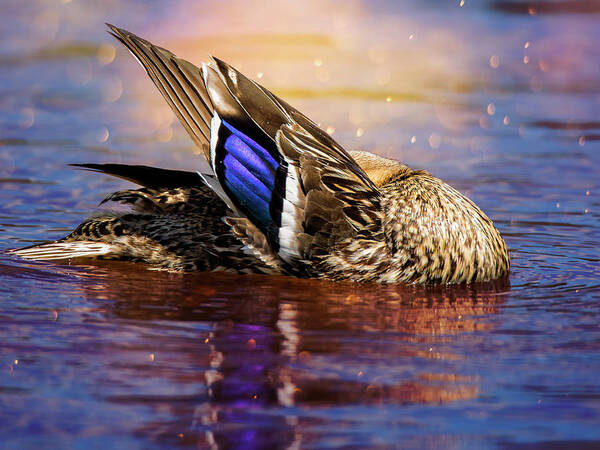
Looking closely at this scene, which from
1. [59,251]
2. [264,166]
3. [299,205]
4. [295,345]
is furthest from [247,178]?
[295,345]

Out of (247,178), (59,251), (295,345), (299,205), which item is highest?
(247,178)

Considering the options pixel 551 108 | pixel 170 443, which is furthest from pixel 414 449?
pixel 551 108

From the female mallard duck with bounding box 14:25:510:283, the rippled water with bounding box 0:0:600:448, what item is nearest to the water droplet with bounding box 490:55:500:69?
the rippled water with bounding box 0:0:600:448

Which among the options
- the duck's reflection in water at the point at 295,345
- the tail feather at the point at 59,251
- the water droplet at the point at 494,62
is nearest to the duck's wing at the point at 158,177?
the tail feather at the point at 59,251

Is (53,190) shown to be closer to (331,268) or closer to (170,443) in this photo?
(331,268)

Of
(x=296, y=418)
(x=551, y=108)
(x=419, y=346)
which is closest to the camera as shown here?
(x=296, y=418)

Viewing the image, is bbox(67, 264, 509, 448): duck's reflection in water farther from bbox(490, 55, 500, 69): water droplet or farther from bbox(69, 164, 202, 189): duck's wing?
bbox(490, 55, 500, 69): water droplet

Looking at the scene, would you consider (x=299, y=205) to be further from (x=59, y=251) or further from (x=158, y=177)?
(x=59, y=251)
